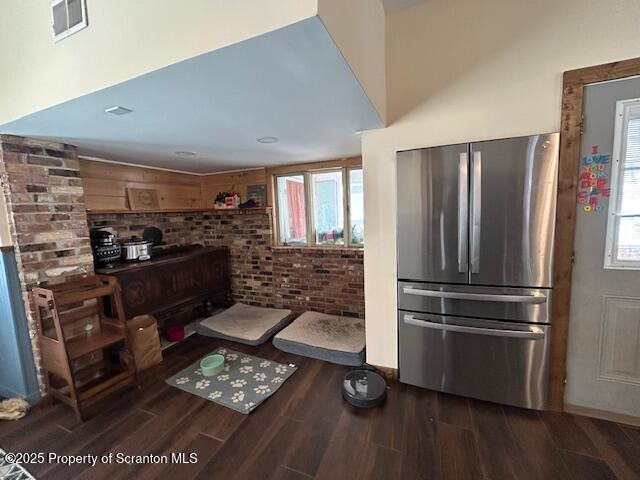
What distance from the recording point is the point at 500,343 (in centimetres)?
186

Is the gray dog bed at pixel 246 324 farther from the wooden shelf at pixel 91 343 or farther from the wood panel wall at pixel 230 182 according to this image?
the wood panel wall at pixel 230 182

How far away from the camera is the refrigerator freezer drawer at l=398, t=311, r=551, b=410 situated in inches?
71.2

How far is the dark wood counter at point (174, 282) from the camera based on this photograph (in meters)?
2.59

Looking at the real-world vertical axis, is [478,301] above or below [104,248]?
below

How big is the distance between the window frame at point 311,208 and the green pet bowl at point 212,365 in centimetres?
175

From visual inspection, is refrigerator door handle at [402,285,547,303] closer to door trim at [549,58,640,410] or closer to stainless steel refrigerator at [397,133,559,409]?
stainless steel refrigerator at [397,133,559,409]

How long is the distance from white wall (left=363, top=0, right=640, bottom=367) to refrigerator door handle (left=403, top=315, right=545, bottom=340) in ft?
0.64

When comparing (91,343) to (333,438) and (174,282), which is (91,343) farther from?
(333,438)

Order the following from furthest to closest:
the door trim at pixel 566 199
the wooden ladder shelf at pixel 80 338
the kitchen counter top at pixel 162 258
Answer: the kitchen counter top at pixel 162 258 < the wooden ladder shelf at pixel 80 338 < the door trim at pixel 566 199

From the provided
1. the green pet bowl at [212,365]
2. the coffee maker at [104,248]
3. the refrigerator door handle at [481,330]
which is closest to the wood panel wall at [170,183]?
the coffee maker at [104,248]

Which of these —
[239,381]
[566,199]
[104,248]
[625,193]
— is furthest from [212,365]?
[625,193]

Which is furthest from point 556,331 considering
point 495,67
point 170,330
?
point 170,330

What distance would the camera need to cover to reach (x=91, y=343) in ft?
6.81

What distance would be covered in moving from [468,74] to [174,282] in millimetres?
3422
